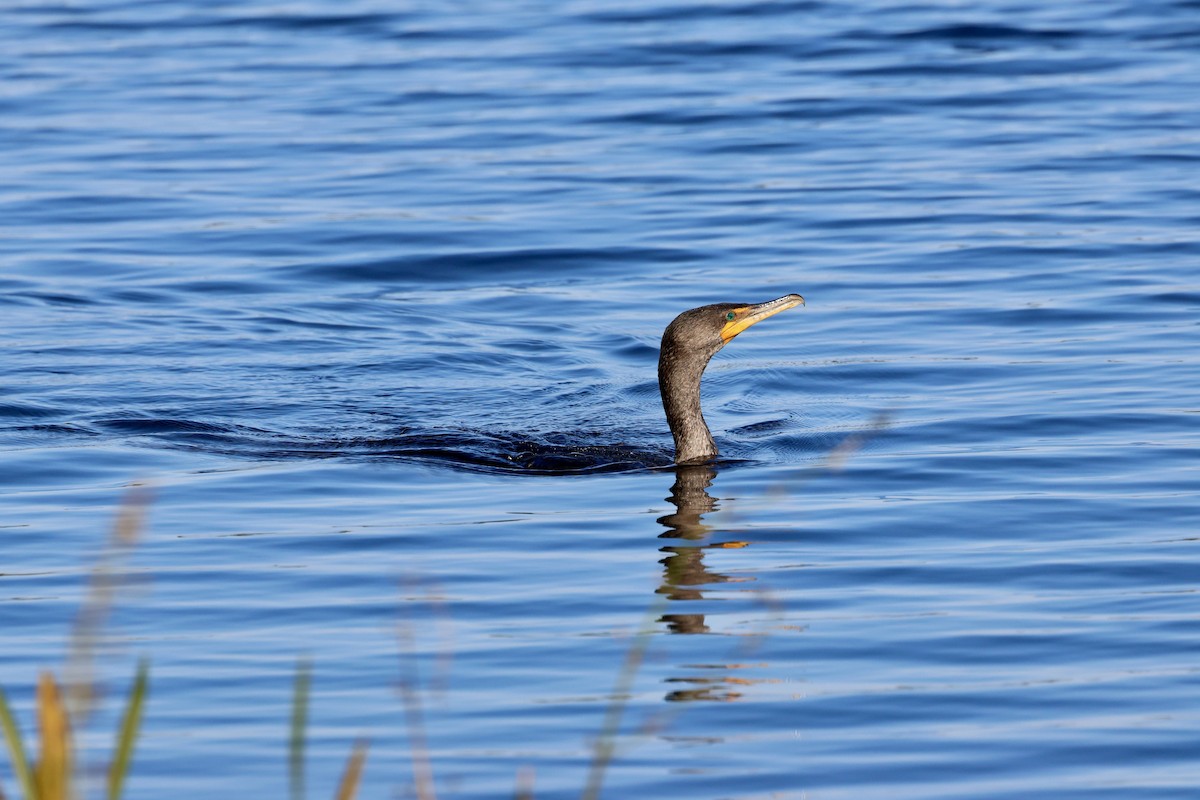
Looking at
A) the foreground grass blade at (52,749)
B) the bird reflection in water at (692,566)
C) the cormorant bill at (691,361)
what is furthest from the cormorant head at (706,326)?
the foreground grass blade at (52,749)

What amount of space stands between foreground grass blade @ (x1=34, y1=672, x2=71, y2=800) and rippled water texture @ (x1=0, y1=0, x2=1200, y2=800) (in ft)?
4.90

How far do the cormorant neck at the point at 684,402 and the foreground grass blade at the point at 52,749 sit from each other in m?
6.69

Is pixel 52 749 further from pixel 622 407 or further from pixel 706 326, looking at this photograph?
pixel 622 407

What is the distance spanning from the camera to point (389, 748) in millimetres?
5309

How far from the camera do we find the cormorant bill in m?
9.27

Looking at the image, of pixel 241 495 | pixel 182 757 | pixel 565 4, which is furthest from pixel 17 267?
pixel 565 4

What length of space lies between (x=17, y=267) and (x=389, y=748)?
32.1 ft

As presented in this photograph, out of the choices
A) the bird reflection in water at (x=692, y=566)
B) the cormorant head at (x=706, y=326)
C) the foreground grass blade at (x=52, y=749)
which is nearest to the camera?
the foreground grass blade at (x=52, y=749)

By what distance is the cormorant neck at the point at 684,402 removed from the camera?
9289 millimetres

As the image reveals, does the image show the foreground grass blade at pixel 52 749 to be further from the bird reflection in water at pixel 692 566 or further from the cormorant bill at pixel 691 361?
the cormorant bill at pixel 691 361

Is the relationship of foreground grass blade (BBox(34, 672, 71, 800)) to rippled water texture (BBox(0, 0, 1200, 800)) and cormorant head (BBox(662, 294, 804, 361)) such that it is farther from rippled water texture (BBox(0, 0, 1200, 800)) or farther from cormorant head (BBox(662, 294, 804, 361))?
cormorant head (BBox(662, 294, 804, 361))

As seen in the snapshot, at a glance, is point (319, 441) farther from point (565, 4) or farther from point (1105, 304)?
point (565, 4)

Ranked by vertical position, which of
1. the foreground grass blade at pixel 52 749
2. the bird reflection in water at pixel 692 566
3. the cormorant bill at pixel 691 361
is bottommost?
the bird reflection in water at pixel 692 566

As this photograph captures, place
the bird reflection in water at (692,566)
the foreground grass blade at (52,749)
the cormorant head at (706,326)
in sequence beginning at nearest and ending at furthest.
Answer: the foreground grass blade at (52,749), the bird reflection in water at (692,566), the cormorant head at (706,326)
